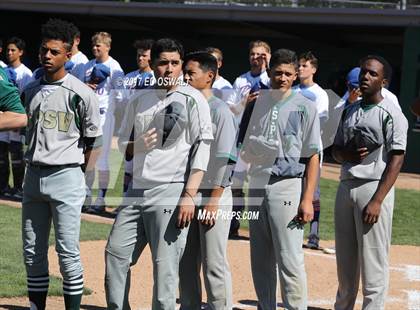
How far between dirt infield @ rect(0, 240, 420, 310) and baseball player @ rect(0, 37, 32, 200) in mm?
3153

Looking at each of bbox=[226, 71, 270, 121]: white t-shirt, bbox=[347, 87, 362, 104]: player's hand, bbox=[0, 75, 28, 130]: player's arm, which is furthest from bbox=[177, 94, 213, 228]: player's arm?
bbox=[226, 71, 270, 121]: white t-shirt

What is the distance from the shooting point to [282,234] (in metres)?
6.63

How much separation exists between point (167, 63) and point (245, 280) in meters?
3.09

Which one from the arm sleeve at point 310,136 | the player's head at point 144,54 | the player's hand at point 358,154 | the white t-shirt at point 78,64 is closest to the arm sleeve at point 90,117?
the arm sleeve at point 310,136

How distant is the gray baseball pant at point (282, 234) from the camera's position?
6629 millimetres

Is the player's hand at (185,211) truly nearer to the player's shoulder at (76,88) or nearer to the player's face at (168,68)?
the player's face at (168,68)

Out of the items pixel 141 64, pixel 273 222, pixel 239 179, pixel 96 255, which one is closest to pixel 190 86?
pixel 273 222

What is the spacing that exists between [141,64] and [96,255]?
2888mm

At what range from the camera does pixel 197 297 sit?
661 cm

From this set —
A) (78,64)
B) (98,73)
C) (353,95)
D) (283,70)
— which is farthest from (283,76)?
(78,64)

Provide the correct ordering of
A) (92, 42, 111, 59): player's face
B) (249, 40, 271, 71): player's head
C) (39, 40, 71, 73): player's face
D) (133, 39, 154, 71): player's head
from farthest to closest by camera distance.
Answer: (92, 42, 111, 59): player's face, (133, 39, 154, 71): player's head, (249, 40, 271, 71): player's head, (39, 40, 71, 73): player's face

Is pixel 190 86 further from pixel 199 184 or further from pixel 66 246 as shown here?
pixel 66 246

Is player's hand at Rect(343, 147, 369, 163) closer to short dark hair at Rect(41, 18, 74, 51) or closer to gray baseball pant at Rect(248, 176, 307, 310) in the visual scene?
gray baseball pant at Rect(248, 176, 307, 310)

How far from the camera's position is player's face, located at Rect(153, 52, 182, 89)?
20.2ft
